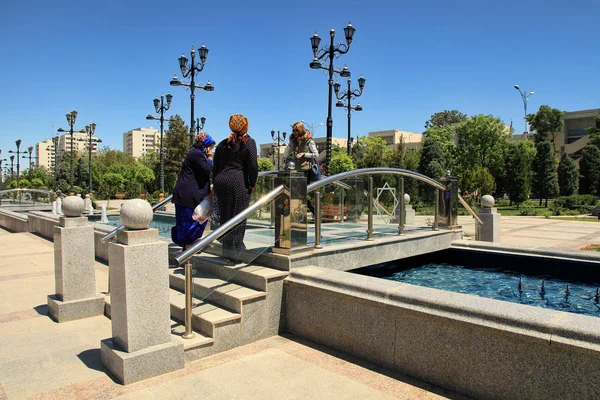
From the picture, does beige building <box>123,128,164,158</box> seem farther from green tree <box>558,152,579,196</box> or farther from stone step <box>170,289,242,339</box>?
stone step <box>170,289,242,339</box>

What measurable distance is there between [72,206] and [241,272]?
2443mm

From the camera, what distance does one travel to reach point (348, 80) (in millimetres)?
26516

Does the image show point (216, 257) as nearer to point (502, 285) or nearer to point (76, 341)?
point (76, 341)

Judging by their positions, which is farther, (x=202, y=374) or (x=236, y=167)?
(x=236, y=167)

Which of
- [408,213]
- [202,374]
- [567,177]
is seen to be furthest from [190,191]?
[567,177]

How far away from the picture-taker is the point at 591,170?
43688 millimetres

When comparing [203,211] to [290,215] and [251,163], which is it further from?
[290,215]

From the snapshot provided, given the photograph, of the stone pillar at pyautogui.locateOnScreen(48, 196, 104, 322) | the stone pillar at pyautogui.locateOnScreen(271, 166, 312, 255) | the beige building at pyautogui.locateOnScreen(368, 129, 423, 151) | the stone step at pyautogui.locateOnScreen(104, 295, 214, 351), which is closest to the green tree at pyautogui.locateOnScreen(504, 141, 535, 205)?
the stone pillar at pyautogui.locateOnScreen(271, 166, 312, 255)

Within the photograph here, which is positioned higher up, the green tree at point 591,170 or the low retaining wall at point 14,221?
the green tree at point 591,170

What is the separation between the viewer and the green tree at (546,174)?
4175cm

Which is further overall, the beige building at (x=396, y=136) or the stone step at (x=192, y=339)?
the beige building at (x=396, y=136)

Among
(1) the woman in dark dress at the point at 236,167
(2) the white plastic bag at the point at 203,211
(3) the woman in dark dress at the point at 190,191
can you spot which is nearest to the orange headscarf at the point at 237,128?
(1) the woman in dark dress at the point at 236,167

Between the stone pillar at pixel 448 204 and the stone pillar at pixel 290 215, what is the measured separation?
14.3 feet

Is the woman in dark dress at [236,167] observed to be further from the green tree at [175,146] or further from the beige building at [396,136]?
the beige building at [396,136]
